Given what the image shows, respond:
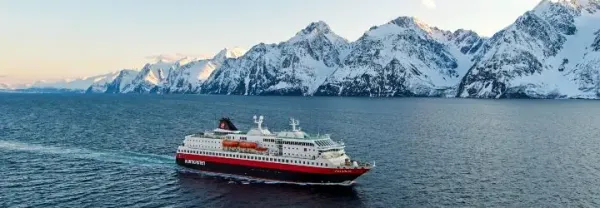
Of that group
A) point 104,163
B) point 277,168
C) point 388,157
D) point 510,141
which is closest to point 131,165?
point 104,163

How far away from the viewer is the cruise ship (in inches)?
2995

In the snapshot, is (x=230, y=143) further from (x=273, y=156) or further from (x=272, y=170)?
(x=272, y=170)

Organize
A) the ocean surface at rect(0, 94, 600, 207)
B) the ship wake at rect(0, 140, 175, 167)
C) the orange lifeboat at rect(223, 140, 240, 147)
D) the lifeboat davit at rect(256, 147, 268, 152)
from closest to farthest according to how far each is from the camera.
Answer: the ocean surface at rect(0, 94, 600, 207), the lifeboat davit at rect(256, 147, 268, 152), the orange lifeboat at rect(223, 140, 240, 147), the ship wake at rect(0, 140, 175, 167)

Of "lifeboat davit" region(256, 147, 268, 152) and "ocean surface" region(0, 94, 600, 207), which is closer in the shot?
"ocean surface" region(0, 94, 600, 207)

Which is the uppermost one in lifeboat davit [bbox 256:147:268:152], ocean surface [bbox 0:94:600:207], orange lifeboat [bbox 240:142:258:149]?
orange lifeboat [bbox 240:142:258:149]

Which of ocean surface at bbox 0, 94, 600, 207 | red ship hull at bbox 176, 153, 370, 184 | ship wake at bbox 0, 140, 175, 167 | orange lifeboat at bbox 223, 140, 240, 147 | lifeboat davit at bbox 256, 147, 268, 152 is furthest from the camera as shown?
ship wake at bbox 0, 140, 175, 167

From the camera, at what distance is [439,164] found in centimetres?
9269

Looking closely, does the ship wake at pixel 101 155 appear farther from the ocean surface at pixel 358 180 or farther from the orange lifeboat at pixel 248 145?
the orange lifeboat at pixel 248 145

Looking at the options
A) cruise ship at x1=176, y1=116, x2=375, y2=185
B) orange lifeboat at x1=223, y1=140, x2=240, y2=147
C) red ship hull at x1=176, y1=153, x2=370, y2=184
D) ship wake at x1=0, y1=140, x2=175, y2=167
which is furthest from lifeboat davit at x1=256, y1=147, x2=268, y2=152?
ship wake at x1=0, y1=140, x2=175, y2=167

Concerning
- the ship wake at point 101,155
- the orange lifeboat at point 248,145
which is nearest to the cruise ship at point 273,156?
the orange lifeboat at point 248,145

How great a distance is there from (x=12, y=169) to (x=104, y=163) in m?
14.3

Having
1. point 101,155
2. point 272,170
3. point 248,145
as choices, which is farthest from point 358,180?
point 101,155

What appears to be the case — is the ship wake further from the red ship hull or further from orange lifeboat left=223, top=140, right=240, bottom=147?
orange lifeboat left=223, top=140, right=240, bottom=147

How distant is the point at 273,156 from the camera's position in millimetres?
79812
